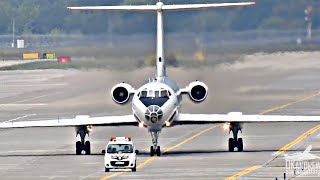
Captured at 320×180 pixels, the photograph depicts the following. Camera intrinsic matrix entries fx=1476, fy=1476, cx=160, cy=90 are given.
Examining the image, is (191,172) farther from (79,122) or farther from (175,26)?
(175,26)

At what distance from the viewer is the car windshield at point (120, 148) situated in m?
53.8

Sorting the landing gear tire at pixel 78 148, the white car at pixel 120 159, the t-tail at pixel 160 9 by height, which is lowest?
the white car at pixel 120 159

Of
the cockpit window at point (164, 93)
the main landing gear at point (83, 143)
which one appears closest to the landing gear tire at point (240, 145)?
the cockpit window at point (164, 93)

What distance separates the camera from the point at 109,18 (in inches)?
3268

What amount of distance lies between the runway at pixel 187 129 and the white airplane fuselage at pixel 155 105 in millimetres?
1496

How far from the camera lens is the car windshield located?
5384 cm

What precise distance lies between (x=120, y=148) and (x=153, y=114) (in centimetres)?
377

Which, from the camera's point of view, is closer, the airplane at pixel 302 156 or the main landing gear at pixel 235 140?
the airplane at pixel 302 156

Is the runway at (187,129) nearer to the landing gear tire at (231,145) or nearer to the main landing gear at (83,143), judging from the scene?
the landing gear tire at (231,145)

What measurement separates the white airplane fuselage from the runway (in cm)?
150

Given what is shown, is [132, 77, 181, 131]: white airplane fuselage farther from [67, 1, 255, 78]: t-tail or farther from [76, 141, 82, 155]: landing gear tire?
[76, 141, 82, 155]: landing gear tire

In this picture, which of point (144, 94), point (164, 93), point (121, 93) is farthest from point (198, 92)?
point (121, 93)

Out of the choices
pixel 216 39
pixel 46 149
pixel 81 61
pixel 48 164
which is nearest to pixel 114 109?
pixel 81 61

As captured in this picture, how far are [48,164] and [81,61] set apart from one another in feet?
95.7
